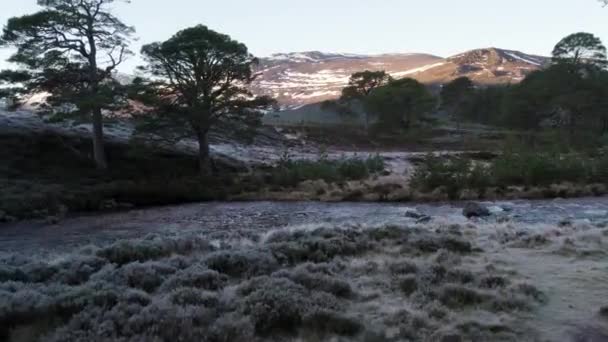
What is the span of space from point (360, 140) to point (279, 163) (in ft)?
102

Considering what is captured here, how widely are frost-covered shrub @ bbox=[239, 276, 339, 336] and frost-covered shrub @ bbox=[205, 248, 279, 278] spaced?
1294 mm

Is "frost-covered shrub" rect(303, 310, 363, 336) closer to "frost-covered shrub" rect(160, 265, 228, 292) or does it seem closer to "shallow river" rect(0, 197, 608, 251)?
"frost-covered shrub" rect(160, 265, 228, 292)

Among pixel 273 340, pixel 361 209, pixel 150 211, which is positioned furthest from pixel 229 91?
pixel 273 340

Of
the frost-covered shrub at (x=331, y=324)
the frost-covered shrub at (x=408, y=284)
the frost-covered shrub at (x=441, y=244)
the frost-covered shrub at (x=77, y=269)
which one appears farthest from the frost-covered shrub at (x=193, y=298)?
the frost-covered shrub at (x=441, y=244)

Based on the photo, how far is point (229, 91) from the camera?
2872 centimetres

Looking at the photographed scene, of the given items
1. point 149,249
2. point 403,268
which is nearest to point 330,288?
point 403,268

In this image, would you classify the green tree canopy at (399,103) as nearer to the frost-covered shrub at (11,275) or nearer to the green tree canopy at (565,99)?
the green tree canopy at (565,99)

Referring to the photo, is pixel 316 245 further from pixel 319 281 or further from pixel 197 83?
pixel 197 83

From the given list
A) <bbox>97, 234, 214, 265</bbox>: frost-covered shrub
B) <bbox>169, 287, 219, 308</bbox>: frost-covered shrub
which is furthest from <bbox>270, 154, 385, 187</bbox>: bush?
<bbox>169, 287, 219, 308</bbox>: frost-covered shrub

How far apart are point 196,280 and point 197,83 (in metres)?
21.5

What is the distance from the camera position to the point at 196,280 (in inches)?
312

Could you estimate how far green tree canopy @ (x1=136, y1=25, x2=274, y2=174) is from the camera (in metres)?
27.4

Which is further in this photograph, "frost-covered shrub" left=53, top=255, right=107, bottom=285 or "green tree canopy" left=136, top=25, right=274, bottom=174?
"green tree canopy" left=136, top=25, right=274, bottom=174

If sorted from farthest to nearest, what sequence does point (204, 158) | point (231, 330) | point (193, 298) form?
1. point (204, 158)
2. point (193, 298)
3. point (231, 330)
